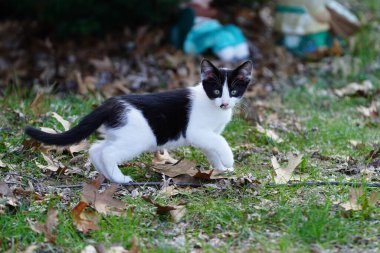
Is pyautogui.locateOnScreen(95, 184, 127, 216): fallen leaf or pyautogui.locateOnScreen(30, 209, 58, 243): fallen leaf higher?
pyautogui.locateOnScreen(30, 209, 58, 243): fallen leaf

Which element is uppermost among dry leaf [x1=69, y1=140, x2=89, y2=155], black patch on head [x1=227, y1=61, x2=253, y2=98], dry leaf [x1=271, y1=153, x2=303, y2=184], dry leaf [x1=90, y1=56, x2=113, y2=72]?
black patch on head [x1=227, y1=61, x2=253, y2=98]

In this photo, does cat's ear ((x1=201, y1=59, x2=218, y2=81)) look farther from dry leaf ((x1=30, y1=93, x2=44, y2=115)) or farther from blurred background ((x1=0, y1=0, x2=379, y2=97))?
blurred background ((x1=0, y1=0, x2=379, y2=97))

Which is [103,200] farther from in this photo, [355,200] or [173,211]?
[355,200]

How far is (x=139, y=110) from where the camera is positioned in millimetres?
4230

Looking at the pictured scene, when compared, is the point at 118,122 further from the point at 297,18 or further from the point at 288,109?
the point at 297,18

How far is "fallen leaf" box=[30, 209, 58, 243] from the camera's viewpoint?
11.1ft

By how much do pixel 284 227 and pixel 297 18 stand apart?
551cm

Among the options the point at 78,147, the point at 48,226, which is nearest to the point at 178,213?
the point at 48,226

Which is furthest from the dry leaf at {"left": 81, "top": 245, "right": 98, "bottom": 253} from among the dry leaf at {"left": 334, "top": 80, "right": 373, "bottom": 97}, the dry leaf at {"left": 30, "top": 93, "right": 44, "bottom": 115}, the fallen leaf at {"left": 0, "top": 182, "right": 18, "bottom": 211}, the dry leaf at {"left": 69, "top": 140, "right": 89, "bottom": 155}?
the dry leaf at {"left": 334, "top": 80, "right": 373, "bottom": 97}

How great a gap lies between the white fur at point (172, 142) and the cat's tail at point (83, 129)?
0.09m

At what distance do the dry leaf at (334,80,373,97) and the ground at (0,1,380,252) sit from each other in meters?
0.70

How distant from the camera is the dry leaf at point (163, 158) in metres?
4.71

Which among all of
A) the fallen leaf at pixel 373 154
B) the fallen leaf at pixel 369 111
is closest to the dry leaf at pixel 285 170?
the fallen leaf at pixel 373 154

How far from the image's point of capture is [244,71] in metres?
4.38
